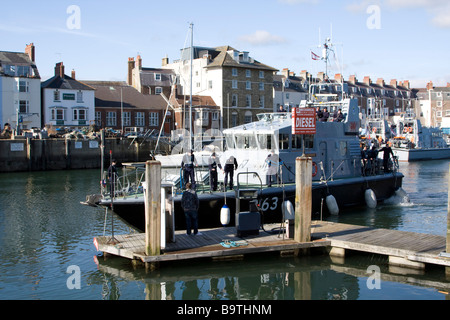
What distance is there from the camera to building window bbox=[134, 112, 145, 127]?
6469 cm

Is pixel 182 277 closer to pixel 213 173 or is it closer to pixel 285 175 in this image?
pixel 213 173

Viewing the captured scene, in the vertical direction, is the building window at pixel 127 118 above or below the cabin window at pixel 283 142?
above

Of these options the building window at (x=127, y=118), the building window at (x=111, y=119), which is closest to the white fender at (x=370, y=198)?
the building window at (x=111, y=119)

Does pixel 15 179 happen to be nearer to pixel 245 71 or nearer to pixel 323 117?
pixel 323 117

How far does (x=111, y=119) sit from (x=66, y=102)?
6.02 meters

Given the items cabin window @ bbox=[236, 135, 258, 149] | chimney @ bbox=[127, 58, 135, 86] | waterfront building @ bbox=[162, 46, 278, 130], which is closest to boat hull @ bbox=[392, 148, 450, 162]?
waterfront building @ bbox=[162, 46, 278, 130]

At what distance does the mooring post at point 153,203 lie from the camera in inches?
499

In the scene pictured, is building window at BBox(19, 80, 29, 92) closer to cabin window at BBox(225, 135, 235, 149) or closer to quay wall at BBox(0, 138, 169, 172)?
quay wall at BBox(0, 138, 169, 172)

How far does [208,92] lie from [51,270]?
5732cm

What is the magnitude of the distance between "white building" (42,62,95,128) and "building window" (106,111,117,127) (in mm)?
2137

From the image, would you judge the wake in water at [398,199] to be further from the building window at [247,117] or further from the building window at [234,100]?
the building window at [247,117]

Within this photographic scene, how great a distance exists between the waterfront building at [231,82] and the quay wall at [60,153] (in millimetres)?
16534

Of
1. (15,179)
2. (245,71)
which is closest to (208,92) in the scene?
(245,71)
